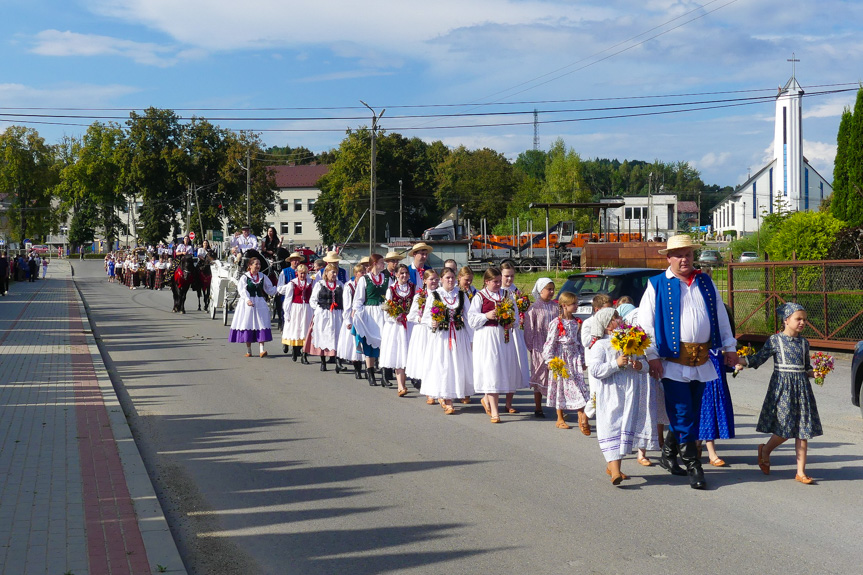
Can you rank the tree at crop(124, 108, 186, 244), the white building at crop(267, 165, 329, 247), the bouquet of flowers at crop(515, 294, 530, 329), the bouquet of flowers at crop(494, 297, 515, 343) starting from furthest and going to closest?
the white building at crop(267, 165, 329, 247) → the tree at crop(124, 108, 186, 244) → the bouquet of flowers at crop(515, 294, 530, 329) → the bouquet of flowers at crop(494, 297, 515, 343)

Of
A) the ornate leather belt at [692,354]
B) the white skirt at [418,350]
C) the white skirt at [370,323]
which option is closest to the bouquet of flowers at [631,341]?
the ornate leather belt at [692,354]

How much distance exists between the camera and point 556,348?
10.2 m

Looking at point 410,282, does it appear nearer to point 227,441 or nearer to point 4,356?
point 227,441

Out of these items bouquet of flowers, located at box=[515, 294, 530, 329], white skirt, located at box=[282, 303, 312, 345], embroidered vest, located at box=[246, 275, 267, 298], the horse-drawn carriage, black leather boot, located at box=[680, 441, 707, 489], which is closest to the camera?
black leather boot, located at box=[680, 441, 707, 489]

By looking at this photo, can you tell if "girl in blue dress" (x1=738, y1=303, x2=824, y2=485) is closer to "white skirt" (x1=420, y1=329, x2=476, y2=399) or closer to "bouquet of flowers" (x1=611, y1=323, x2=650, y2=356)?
"bouquet of flowers" (x1=611, y1=323, x2=650, y2=356)

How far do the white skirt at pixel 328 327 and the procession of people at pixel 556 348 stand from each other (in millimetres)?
19

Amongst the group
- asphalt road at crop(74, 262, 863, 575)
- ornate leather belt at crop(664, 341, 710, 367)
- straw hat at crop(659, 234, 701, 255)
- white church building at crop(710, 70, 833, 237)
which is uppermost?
white church building at crop(710, 70, 833, 237)

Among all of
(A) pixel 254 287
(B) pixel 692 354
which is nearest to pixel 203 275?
(A) pixel 254 287

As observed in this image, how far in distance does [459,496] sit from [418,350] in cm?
495

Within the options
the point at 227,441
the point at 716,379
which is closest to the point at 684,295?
the point at 716,379

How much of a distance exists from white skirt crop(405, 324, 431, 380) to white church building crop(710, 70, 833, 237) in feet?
141

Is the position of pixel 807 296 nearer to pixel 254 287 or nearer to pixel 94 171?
pixel 254 287

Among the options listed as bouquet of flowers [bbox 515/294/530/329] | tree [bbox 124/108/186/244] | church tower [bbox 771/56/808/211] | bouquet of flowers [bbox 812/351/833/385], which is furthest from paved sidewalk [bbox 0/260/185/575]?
church tower [bbox 771/56/808/211]

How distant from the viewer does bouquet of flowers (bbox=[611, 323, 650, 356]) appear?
7.13m
